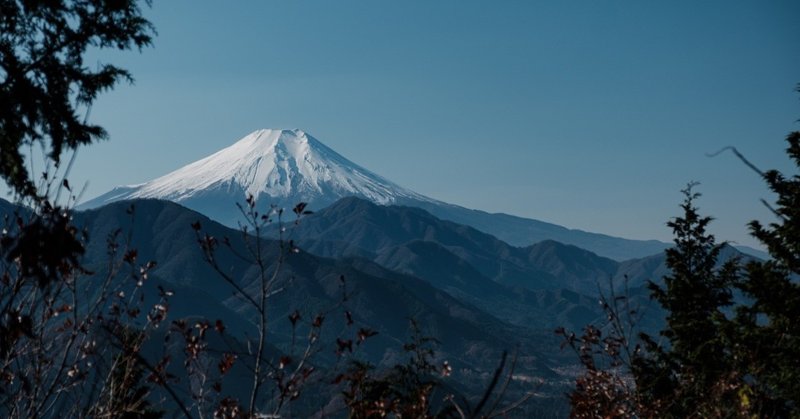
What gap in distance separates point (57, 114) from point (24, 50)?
0.69 m

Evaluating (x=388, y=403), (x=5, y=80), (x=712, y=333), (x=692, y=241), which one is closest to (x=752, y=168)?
(x=388, y=403)

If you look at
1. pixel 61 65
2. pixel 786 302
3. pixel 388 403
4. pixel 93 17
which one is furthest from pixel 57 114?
pixel 786 302

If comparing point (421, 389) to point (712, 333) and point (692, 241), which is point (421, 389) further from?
point (692, 241)

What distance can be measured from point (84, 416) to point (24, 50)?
3450 millimetres

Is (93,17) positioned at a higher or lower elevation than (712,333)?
higher

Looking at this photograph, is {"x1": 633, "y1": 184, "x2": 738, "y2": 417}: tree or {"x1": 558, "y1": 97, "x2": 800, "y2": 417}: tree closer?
{"x1": 558, "y1": 97, "x2": 800, "y2": 417}: tree

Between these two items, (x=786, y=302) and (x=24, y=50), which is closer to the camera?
(x=24, y=50)

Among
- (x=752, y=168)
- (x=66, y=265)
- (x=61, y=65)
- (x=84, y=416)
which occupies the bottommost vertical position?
(x=84, y=416)

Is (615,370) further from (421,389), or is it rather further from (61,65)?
(61,65)

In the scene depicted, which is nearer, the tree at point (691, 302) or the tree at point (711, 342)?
the tree at point (711, 342)

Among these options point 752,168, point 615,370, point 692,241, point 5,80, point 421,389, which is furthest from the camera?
point 692,241

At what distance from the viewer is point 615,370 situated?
9.34 m

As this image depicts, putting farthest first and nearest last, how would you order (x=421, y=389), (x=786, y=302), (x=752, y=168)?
(x=786, y=302), (x=421, y=389), (x=752, y=168)

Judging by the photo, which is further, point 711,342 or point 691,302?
point 691,302
